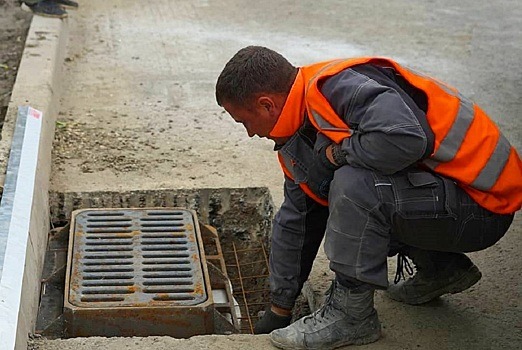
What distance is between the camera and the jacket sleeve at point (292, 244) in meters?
3.24

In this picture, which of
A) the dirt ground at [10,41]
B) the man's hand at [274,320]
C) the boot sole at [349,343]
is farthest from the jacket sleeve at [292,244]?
the dirt ground at [10,41]

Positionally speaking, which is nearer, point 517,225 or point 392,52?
→ point 517,225

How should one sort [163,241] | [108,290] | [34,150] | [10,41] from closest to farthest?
[108,290] < [163,241] < [34,150] < [10,41]

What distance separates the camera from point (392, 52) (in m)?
6.73

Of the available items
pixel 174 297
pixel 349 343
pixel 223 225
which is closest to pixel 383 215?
pixel 349 343

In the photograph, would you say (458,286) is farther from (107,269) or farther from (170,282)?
(107,269)

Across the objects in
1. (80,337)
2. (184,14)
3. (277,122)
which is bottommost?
(184,14)

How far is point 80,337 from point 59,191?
112cm

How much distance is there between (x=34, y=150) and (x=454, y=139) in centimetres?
195

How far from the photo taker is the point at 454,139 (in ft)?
9.11

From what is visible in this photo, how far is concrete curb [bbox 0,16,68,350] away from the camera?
2.90 m

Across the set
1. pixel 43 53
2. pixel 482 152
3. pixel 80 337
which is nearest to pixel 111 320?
pixel 80 337

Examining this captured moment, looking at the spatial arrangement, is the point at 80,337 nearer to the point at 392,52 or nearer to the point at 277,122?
the point at 277,122

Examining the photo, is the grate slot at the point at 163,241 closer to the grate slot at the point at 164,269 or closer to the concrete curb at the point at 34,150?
the grate slot at the point at 164,269
